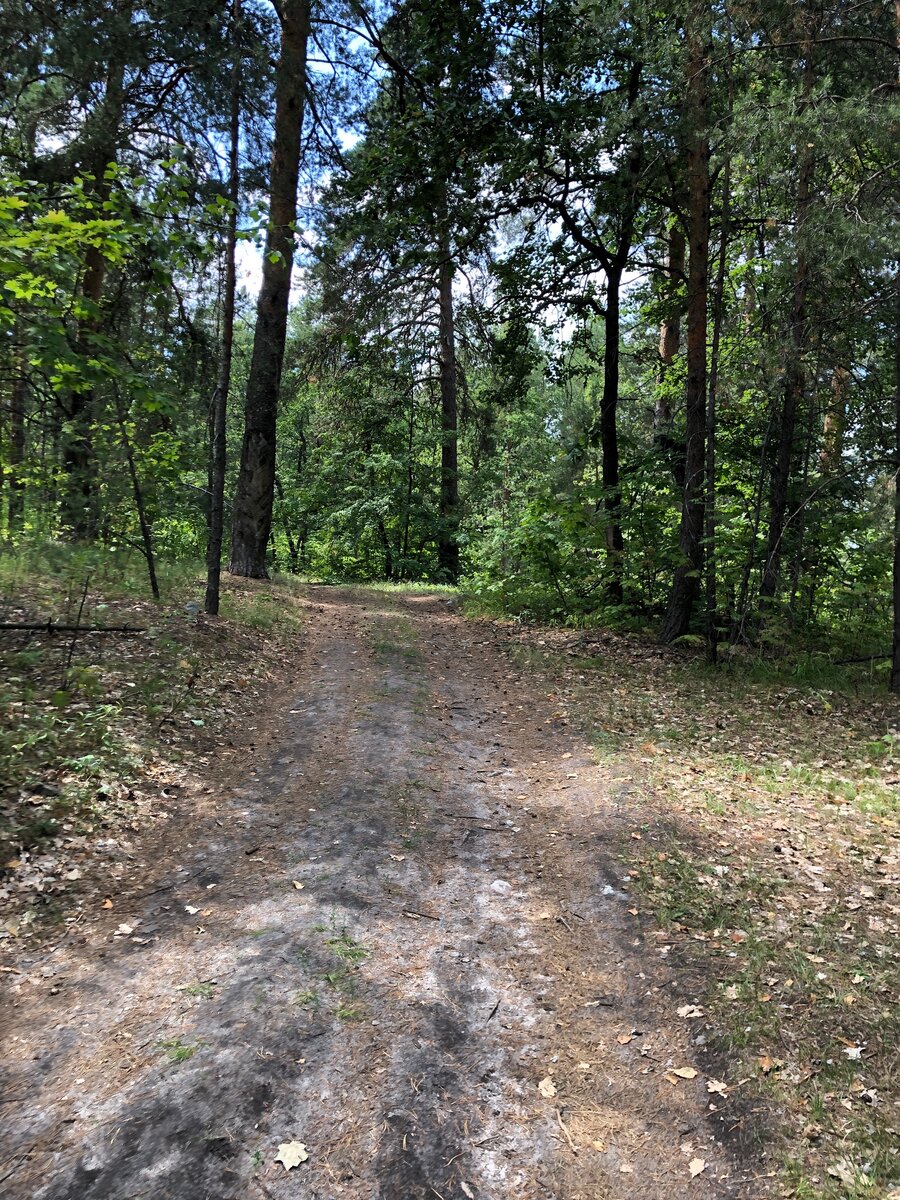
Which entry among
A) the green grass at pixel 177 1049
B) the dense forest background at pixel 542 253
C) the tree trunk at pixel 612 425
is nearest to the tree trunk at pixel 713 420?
the dense forest background at pixel 542 253

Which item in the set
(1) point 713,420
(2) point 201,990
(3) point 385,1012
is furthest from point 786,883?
(1) point 713,420

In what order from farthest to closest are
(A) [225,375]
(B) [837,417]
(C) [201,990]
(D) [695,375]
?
1. (B) [837,417]
2. (D) [695,375]
3. (A) [225,375]
4. (C) [201,990]

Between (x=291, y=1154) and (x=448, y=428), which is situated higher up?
(x=448, y=428)

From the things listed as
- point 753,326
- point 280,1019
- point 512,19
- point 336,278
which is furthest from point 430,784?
point 336,278

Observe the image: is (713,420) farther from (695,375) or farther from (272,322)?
(272,322)

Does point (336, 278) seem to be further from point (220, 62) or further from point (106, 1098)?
point (106, 1098)

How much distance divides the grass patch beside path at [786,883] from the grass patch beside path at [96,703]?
3.36 meters

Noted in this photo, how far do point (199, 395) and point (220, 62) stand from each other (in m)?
4.67

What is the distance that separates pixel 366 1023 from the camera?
303cm

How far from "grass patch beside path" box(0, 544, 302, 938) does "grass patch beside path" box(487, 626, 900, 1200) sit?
3.36 metres

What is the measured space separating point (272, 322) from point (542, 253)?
4.75 m

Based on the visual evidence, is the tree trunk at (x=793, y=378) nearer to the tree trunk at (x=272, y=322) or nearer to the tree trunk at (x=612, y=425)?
the tree trunk at (x=612, y=425)

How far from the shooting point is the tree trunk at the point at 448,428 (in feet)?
64.8

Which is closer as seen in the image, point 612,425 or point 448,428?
point 612,425
